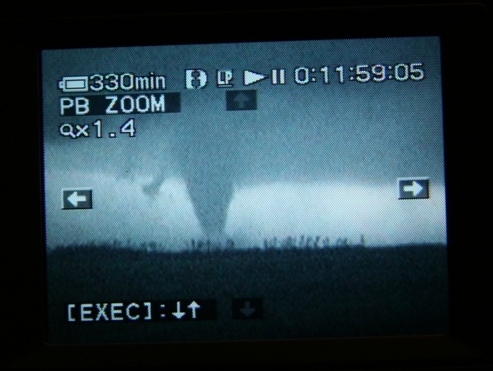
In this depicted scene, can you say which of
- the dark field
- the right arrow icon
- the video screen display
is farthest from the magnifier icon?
the right arrow icon

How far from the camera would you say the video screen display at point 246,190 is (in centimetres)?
100

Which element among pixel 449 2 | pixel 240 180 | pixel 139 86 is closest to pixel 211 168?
pixel 240 180

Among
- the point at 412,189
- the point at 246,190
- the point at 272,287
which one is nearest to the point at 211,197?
the point at 246,190

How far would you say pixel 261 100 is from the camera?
100cm

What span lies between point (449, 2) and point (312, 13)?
0.18 metres

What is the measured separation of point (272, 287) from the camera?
1009mm

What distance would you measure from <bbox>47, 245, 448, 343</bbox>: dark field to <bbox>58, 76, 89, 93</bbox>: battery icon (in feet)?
0.72

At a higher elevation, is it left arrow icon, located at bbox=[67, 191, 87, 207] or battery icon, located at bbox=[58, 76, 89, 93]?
battery icon, located at bbox=[58, 76, 89, 93]

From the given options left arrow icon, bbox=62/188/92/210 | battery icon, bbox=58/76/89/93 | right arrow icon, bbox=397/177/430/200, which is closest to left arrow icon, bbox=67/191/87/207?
left arrow icon, bbox=62/188/92/210

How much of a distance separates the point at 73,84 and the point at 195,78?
168mm

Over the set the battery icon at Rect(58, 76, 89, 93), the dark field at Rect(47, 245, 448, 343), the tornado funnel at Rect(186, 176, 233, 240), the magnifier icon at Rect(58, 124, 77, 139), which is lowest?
the dark field at Rect(47, 245, 448, 343)

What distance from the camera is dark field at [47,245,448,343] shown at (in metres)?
1.00

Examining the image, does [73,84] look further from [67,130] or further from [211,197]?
[211,197]

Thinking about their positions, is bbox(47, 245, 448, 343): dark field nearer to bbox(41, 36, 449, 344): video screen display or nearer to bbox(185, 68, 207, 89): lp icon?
bbox(41, 36, 449, 344): video screen display
